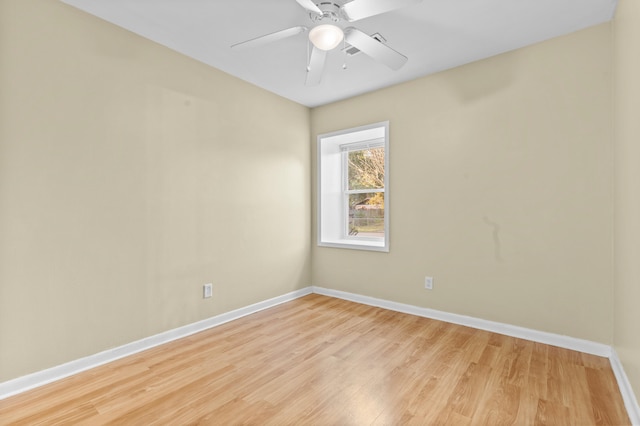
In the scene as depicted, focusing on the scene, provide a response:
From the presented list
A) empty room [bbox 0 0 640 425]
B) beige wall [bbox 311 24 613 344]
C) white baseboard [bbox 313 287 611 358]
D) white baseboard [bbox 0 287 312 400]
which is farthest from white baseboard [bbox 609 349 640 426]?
white baseboard [bbox 0 287 312 400]

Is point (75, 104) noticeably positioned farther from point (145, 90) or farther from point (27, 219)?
point (27, 219)

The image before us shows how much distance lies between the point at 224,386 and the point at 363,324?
1496 mm

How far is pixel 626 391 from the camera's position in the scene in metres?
1.81

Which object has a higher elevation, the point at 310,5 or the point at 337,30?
the point at 310,5

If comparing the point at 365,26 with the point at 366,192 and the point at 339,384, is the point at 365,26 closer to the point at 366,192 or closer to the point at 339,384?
the point at 366,192

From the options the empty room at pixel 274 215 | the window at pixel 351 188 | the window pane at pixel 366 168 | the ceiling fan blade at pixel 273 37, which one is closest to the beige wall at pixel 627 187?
the empty room at pixel 274 215

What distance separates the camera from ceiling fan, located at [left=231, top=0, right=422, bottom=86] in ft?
5.51

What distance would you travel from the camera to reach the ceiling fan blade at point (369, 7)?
161 centimetres

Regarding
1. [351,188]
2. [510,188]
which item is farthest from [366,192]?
[510,188]

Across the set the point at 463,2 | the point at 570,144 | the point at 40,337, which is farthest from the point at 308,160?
the point at 40,337

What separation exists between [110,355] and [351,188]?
3247mm

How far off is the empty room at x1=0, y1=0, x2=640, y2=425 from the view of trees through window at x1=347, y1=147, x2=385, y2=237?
0.52 meters

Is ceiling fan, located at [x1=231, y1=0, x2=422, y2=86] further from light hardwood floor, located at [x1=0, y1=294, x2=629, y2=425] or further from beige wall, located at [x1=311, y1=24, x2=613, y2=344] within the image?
light hardwood floor, located at [x1=0, y1=294, x2=629, y2=425]

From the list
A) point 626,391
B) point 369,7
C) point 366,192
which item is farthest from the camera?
point 366,192
